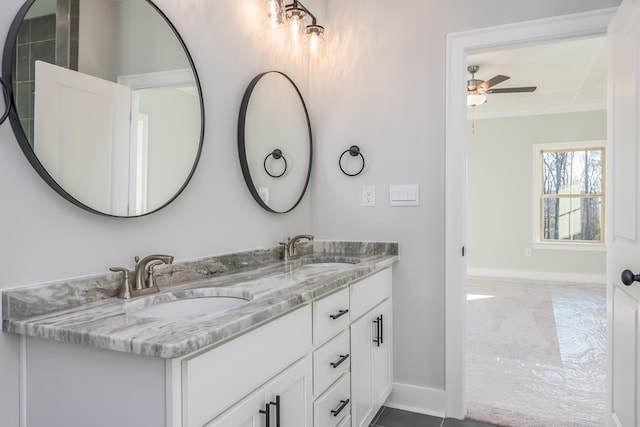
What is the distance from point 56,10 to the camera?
1.15 m

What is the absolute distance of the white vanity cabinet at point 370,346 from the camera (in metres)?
1.83

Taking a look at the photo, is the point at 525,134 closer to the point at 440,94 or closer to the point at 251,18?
the point at 440,94

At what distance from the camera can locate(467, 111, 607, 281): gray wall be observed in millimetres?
6031

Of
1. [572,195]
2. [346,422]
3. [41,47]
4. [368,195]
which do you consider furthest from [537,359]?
[572,195]

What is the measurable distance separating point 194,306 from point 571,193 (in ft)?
20.6

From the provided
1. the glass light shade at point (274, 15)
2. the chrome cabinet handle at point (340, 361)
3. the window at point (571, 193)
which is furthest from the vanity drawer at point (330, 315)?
the window at point (571, 193)

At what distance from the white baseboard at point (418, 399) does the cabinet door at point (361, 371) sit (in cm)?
41

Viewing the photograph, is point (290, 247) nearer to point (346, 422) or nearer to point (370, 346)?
point (370, 346)

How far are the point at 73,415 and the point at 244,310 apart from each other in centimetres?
44

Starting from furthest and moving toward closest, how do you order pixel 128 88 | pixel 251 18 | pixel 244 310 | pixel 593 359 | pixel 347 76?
pixel 593 359 → pixel 347 76 → pixel 251 18 → pixel 128 88 → pixel 244 310

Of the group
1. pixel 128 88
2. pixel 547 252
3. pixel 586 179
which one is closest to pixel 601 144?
pixel 586 179

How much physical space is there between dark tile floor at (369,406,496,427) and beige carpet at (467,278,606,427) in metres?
0.09

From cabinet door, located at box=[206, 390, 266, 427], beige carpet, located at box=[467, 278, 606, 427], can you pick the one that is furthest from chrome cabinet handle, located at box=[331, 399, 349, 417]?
beige carpet, located at box=[467, 278, 606, 427]

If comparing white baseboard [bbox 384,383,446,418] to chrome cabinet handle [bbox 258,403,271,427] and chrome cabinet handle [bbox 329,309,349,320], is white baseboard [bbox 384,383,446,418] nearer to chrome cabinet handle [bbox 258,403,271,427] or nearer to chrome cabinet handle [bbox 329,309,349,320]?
chrome cabinet handle [bbox 329,309,349,320]
